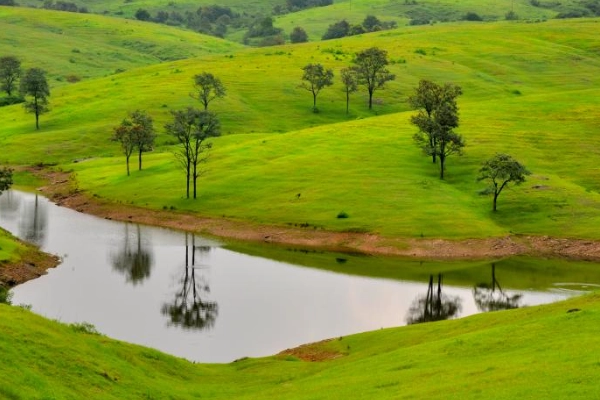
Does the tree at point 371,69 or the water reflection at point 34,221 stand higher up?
the tree at point 371,69

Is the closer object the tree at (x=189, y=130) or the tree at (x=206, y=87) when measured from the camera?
the tree at (x=189, y=130)

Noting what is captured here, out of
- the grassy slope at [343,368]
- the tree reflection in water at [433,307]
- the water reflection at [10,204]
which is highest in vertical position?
the grassy slope at [343,368]

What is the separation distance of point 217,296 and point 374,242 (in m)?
25.4

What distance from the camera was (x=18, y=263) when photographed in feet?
252

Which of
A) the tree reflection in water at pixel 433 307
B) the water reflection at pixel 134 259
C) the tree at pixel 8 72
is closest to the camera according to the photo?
the tree reflection in water at pixel 433 307

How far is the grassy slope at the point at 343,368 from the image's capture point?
31.2 metres

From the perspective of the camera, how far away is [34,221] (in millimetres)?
102250

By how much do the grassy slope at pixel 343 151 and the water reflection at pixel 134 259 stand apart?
1227 cm

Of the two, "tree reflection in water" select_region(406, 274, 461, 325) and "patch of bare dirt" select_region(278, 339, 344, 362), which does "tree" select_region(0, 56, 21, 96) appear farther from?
"patch of bare dirt" select_region(278, 339, 344, 362)

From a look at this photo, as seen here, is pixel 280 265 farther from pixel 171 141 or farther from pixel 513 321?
pixel 171 141

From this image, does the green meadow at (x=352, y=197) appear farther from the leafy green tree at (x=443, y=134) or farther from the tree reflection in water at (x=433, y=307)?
the tree reflection in water at (x=433, y=307)

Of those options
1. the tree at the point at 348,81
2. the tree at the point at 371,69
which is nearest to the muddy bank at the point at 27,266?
the tree at the point at 348,81

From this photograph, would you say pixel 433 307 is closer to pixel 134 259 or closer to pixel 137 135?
pixel 134 259

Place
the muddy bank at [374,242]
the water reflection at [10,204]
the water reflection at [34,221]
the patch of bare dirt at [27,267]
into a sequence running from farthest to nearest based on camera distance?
the water reflection at [10,204] < the water reflection at [34,221] < the muddy bank at [374,242] < the patch of bare dirt at [27,267]
